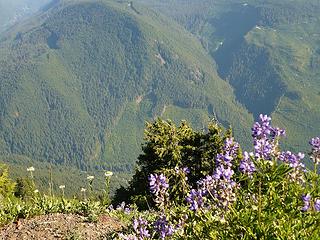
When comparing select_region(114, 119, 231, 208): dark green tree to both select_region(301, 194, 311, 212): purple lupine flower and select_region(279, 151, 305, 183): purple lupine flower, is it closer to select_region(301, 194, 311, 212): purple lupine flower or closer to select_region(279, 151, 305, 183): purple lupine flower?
select_region(279, 151, 305, 183): purple lupine flower

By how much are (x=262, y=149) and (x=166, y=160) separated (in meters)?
28.6

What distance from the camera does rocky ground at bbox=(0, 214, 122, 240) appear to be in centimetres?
1111

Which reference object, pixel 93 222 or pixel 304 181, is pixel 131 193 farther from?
pixel 304 181

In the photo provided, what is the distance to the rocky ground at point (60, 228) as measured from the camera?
11109mm

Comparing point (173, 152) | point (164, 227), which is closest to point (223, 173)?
point (164, 227)

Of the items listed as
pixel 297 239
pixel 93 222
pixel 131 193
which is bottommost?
pixel 131 193

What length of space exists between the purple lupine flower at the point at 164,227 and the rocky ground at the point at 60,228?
4.47 m

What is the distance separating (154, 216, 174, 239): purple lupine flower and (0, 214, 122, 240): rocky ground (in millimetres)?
4467

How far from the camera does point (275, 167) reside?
567cm

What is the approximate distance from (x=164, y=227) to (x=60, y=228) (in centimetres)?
562

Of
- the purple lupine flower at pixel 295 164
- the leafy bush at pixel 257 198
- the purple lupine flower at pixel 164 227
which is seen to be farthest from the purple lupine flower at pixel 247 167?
the purple lupine flower at pixel 164 227

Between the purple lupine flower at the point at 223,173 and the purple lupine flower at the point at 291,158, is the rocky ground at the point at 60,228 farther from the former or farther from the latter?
the purple lupine flower at the point at 291,158

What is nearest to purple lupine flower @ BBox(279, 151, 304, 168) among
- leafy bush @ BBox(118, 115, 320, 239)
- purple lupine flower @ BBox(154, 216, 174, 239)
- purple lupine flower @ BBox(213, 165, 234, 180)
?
leafy bush @ BBox(118, 115, 320, 239)

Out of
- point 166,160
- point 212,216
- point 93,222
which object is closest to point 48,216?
point 93,222
